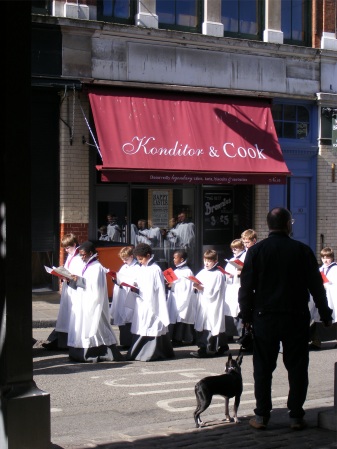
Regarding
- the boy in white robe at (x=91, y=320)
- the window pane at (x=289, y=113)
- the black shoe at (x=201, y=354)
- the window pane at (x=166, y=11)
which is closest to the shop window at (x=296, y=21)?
the window pane at (x=289, y=113)

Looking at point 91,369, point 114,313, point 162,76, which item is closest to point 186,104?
point 162,76

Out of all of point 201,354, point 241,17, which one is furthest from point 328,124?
point 201,354

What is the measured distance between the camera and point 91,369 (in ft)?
35.3

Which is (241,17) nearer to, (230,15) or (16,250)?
(230,15)

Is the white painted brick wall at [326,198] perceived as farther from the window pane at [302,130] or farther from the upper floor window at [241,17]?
the upper floor window at [241,17]

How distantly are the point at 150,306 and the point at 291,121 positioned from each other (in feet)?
32.8

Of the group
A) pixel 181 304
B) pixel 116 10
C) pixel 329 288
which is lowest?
pixel 181 304

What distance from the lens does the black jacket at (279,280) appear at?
22.9 ft

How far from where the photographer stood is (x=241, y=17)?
774 inches

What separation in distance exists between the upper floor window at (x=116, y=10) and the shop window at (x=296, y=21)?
4.35 meters

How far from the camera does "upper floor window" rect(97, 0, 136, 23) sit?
17.7 m

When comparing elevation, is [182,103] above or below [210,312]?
above

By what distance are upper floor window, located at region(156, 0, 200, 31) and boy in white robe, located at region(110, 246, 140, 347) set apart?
7.61m

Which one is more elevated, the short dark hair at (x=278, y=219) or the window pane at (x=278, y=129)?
the window pane at (x=278, y=129)
